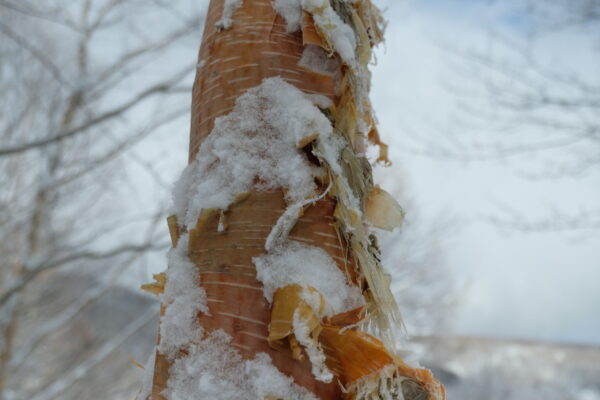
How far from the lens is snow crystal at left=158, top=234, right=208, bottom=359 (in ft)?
1.74

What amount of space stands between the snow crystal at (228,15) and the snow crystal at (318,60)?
12 centimetres

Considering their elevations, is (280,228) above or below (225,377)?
above

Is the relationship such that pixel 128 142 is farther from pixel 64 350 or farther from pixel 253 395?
pixel 64 350

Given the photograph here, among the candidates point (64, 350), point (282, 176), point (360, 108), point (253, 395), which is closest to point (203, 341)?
point (253, 395)

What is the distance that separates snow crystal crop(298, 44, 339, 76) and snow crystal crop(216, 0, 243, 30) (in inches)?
4.6

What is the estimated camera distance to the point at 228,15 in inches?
25.1

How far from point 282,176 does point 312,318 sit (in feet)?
0.55

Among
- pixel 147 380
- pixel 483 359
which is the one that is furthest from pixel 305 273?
pixel 483 359

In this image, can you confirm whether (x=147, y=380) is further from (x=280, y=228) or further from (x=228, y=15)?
(x=228, y=15)

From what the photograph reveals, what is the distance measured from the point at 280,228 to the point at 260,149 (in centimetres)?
11

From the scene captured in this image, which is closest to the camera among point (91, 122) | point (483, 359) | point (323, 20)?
point (323, 20)

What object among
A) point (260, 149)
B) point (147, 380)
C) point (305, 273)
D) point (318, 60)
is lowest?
point (147, 380)

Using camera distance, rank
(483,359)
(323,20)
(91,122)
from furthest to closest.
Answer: (483,359), (91,122), (323,20)

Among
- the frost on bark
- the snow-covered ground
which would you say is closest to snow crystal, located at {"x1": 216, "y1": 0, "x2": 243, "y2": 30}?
the frost on bark
